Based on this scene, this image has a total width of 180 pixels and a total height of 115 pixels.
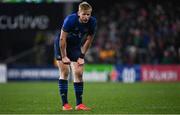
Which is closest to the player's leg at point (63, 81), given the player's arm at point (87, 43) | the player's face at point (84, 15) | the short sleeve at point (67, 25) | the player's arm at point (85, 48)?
the player's arm at point (85, 48)

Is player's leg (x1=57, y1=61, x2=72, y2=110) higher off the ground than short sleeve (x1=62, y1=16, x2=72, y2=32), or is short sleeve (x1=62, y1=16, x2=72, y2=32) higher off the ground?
short sleeve (x1=62, y1=16, x2=72, y2=32)

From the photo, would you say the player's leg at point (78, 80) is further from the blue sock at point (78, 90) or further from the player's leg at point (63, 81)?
the player's leg at point (63, 81)

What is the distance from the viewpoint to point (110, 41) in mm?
30656

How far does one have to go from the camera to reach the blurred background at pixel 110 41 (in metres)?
28.0

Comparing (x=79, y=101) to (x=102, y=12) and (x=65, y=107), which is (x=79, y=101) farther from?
(x=102, y=12)

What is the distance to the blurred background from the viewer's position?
91.8ft

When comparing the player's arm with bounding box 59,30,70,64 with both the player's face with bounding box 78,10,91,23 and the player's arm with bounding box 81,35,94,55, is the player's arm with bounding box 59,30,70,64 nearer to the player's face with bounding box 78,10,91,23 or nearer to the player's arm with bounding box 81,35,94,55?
the player's face with bounding box 78,10,91,23

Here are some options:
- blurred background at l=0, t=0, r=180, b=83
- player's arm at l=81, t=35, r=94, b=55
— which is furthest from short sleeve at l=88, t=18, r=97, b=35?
blurred background at l=0, t=0, r=180, b=83

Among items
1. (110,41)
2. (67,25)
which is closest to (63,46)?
(67,25)

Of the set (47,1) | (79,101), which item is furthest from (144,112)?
(47,1)

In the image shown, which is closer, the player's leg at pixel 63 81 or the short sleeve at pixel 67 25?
the short sleeve at pixel 67 25

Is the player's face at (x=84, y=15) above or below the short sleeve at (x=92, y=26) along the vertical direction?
above

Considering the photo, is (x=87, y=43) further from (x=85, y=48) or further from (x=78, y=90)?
(x=78, y=90)

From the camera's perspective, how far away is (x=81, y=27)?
41.8 ft
